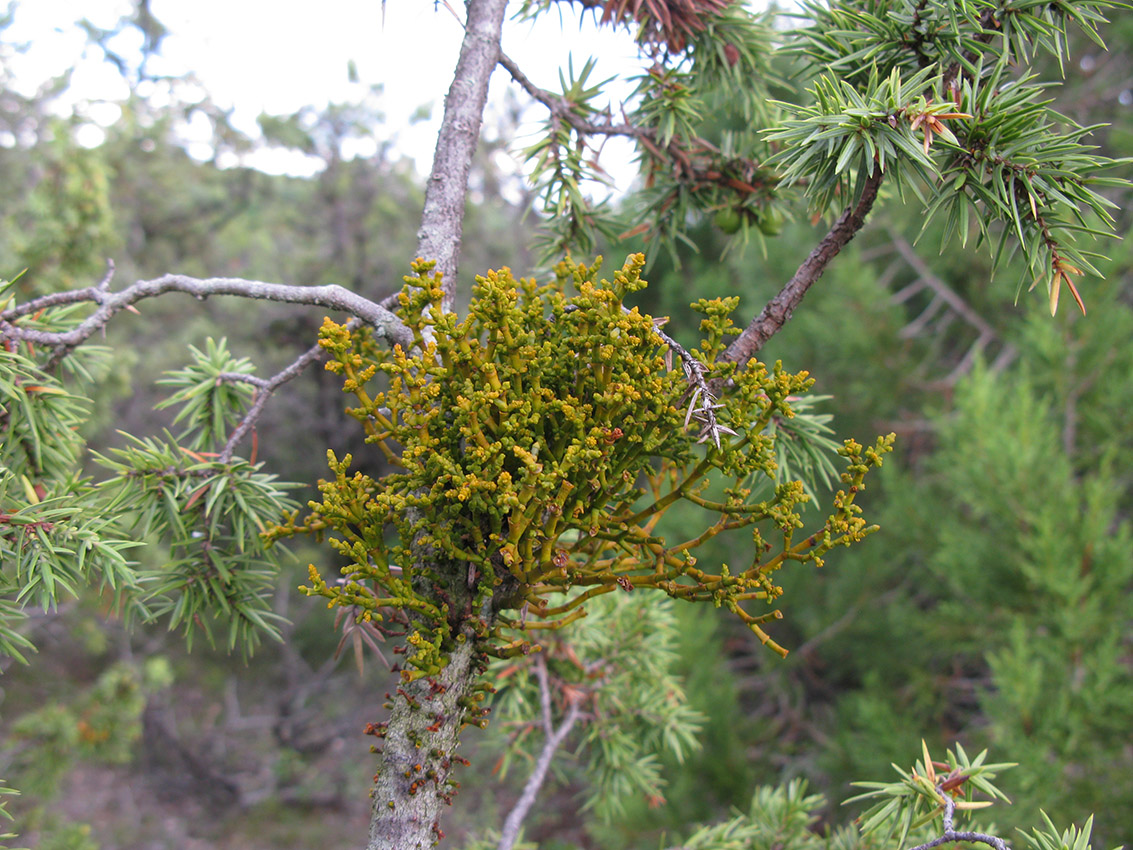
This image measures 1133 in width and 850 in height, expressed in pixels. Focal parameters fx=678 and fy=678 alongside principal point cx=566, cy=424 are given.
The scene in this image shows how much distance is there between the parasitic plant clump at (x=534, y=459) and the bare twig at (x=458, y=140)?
1.02 ft

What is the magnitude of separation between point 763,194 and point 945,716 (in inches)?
214

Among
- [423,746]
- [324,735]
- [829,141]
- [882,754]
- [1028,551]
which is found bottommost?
[324,735]

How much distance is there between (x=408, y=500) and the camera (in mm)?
1026

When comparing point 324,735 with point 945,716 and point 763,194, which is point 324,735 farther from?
point 763,194

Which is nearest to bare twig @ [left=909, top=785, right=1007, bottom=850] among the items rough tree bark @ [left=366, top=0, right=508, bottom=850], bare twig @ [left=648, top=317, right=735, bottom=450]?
bare twig @ [left=648, top=317, right=735, bottom=450]

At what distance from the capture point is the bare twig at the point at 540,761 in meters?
1.52

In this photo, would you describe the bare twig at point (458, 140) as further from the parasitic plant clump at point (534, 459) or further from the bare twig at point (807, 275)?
the bare twig at point (807, 275)

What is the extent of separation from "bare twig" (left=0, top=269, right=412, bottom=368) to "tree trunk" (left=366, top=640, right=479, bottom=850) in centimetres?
60

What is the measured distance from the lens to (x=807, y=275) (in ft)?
3.80

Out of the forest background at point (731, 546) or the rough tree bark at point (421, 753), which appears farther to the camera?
the forest background at point (731, 546)

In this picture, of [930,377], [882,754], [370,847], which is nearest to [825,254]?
[370,847]

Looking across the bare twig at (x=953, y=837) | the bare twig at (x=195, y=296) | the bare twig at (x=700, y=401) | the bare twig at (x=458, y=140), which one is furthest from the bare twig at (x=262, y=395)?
the bare twig at (x=953, y=837)

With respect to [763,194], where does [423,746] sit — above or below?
below

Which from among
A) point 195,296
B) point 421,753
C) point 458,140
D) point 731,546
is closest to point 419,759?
point 421,753
